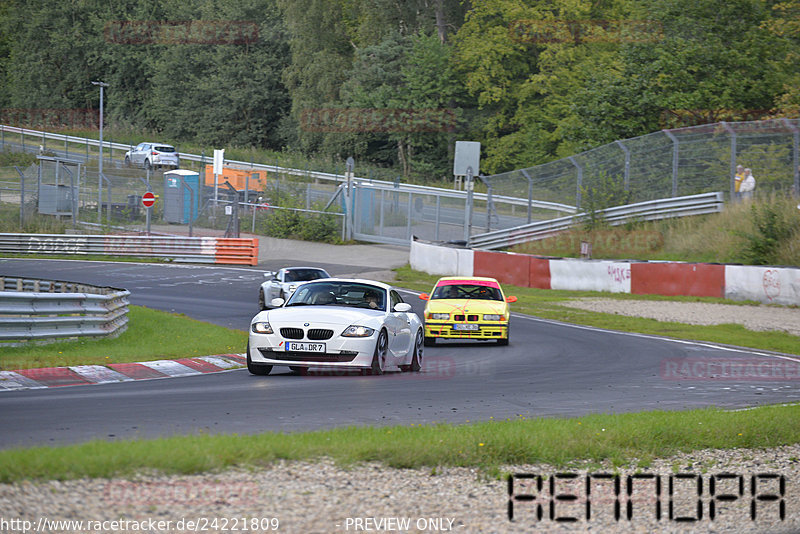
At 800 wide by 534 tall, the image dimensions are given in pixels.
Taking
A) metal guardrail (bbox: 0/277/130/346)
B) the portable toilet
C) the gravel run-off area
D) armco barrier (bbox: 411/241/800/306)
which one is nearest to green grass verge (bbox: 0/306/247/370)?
metal guardrail (bbox: 0/277/130/346)

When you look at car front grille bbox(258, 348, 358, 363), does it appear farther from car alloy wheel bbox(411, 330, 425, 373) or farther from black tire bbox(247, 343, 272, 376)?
car alloy wheel bbox(411, 330, 425, 373)

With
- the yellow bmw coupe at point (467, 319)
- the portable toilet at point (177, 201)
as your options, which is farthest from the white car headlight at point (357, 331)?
the portable toilet at point (177, 201)

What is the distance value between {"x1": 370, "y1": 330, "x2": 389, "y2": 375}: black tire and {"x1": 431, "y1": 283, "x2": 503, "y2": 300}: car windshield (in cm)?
649

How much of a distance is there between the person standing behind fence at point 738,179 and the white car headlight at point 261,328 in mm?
24203

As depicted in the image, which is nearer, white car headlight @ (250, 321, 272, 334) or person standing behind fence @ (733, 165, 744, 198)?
white car headlight @ (250, 321, 272, 334)

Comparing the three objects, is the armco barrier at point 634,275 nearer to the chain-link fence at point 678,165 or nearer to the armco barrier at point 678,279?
the armco barrier at point 678,279

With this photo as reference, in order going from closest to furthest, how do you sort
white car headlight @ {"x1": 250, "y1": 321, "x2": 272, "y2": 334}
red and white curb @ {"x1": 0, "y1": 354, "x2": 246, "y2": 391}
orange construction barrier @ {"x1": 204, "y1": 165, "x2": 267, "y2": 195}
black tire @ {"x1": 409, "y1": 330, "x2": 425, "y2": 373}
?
1. red and white curb @ {"x1": 0, "y1": 354, "x2": 246, "y2": 391}
2. white car headlight @ {"x1": 250, "y1": 321, "x2": 272, "y2": 334}
3. black tire @ {"x1": 409, "y1": 330, "x2": 425, "y2": 373}
4. orange construction barrier @ {"x1": 204, "y1": 165, "x2": 267, "y2": 195}

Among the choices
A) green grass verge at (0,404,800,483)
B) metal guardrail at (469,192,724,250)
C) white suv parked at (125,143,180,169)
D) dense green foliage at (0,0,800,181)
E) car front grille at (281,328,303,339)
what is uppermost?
dense green foliage at (0,0,800,181)

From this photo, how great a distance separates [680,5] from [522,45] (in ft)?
57.3

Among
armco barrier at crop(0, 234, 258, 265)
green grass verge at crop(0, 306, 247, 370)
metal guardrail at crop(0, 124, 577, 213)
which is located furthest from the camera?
armco barrier at crop(0, 234, 258, 265)

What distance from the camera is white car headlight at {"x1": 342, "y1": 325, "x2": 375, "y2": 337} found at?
13562 mm

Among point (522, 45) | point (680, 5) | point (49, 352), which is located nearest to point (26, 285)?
point (49, 352)

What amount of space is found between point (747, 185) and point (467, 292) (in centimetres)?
1653

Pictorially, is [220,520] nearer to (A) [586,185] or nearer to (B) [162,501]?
(B) [162,501]
